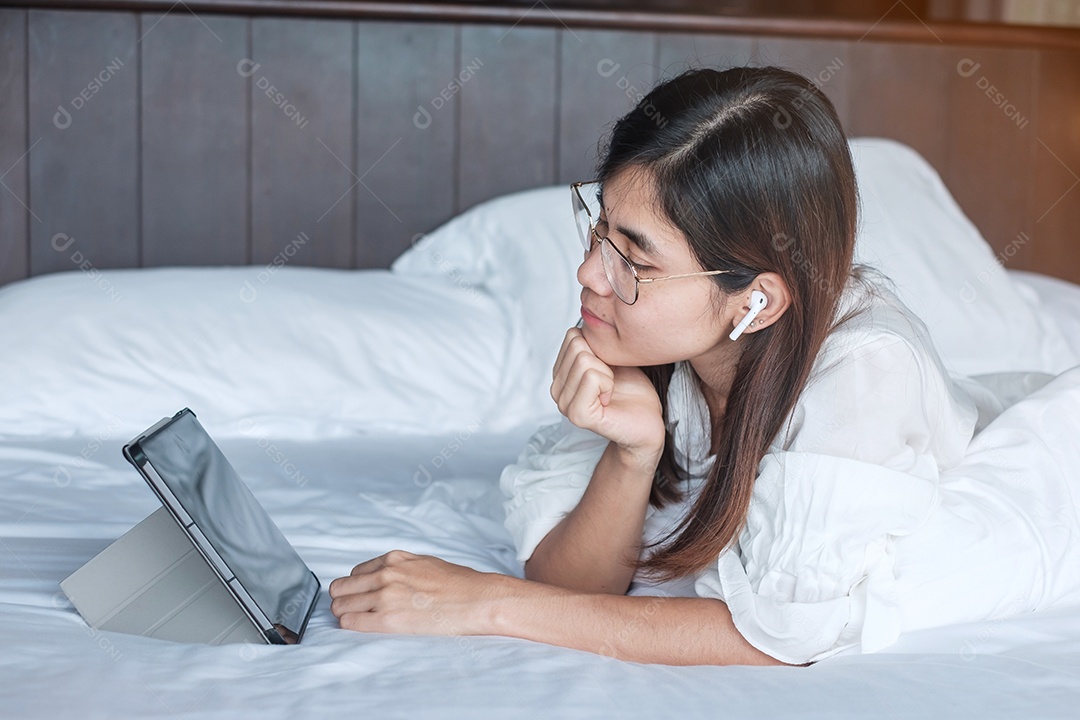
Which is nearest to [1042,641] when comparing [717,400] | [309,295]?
[717,400]

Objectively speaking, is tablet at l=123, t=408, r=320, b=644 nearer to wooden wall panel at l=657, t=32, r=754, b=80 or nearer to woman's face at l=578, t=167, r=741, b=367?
woman's face at l=578, t=167, r=741, b=367

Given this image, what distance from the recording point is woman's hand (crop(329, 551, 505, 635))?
862 millimetres

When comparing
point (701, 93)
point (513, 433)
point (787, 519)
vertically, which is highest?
point (701, 93)

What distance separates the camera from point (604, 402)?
0.96m

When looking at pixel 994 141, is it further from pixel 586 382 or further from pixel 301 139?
pixel 586 382

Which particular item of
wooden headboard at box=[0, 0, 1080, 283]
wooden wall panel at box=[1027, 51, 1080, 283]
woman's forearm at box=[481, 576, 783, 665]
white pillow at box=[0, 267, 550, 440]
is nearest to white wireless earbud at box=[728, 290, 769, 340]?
woman's forearm at box=[481, 576, 783, 665]

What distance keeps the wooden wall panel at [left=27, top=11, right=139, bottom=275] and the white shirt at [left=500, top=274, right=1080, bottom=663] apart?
1.37 metres

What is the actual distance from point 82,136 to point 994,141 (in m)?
1.73

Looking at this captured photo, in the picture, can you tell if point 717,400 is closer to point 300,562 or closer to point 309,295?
point 300,562

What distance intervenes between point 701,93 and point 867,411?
296 millimetres

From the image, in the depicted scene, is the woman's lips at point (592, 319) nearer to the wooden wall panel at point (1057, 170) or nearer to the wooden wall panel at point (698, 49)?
the wooden wall panel at point (698, 49)

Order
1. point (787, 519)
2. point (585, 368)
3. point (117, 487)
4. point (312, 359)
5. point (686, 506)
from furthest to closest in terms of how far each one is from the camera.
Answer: point (312, 359)
point (117, 487)
point (686, 506)
point (585, 368)
point (787, 519)

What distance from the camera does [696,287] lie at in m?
0.88

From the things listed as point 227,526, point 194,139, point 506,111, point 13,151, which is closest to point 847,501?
point 227,526
